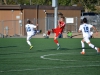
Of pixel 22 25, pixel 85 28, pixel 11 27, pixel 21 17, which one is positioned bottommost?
pixel 11 27

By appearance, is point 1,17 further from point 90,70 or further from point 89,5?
point 90,70

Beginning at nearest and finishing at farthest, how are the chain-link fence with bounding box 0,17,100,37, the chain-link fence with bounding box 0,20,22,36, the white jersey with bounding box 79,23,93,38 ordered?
1. the white jersey with bounding box 79,23,93,38
2. the chain-link fence with bounding box 0,17,100,37
3. the chain-link fence with bounding box 0,20,22,36

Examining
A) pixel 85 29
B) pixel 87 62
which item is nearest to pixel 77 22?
pixel 85 29

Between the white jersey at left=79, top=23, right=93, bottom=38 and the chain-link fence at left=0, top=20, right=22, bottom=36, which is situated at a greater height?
the white jersey at left=79, top=23, right=93, bottom=38

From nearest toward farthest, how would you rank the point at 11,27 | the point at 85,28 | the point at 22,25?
the point at 85,28, the point at 22,25, the point at 11,27

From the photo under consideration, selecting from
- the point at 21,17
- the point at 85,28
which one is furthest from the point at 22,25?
the point at 85,28

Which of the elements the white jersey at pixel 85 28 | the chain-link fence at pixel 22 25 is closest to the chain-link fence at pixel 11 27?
the chain-link fence at pixel 22 25

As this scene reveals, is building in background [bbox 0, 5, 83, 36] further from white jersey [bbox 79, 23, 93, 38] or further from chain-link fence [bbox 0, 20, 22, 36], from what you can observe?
white jersey [bbox 79, 23, 93, 38]

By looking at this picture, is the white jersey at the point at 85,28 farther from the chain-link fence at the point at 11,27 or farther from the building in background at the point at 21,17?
the chain-link fence at the point at 11,27

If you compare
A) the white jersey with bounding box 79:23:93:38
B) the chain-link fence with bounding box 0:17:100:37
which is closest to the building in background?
the chain-link fence with bounding box 0:17:100:37

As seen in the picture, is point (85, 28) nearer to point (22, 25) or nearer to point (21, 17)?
point (22, 25)

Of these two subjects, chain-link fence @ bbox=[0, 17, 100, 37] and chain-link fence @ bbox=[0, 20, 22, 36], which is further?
chain-link fence @ bbox=[0, 20, 22, 36]

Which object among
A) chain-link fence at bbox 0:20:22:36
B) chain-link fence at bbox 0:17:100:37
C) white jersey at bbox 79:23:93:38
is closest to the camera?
white jersey at bbox 79:23:93:38

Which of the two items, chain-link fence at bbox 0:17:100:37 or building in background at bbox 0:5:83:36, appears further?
building in background at bbox 0:5:83:36
